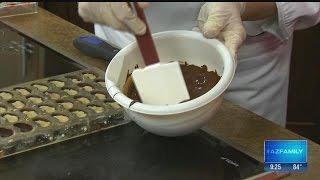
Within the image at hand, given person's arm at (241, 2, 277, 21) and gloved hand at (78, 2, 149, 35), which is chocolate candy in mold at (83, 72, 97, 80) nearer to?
gloved hand at (78, 2, 149, 35)

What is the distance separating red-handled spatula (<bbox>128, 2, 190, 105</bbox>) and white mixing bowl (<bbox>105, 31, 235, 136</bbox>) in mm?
17

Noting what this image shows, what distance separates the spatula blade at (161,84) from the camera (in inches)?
29.5

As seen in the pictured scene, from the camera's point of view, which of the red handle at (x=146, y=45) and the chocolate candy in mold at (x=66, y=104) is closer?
the red handle at (x=146, y=45)

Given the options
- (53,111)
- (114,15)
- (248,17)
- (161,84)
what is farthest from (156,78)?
(248,17)

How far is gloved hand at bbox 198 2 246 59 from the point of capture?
0.90 m

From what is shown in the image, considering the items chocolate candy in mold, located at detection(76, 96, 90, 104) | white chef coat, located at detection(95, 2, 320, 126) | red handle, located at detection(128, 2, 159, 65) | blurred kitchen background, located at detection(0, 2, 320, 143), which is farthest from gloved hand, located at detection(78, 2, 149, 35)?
blurred kitchen background, located at detection(0, 2, 320, 143)

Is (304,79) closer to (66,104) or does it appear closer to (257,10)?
(257,10)

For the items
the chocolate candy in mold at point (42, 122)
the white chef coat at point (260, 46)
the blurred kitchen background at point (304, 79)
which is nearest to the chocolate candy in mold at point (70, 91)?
the chocolate candy in mold at point (42, 122)

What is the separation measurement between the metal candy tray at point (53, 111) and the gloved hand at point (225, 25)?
199 millimetres

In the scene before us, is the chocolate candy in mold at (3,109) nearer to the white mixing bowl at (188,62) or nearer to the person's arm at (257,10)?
the white mixing bowl at (188,62)

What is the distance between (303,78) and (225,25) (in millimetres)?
1217

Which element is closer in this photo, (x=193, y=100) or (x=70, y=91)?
(x=193, y=100)

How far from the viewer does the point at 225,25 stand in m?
0.93

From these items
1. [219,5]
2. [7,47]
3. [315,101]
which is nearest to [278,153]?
[219,5]
